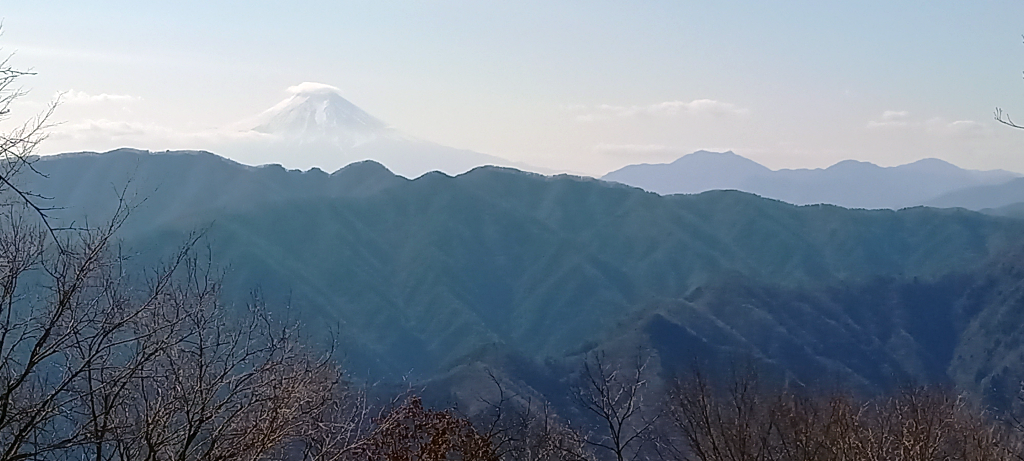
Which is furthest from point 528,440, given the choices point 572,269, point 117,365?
point 572,269

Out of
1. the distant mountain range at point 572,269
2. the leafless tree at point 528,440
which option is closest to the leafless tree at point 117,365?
the leafless tree at point 528,440

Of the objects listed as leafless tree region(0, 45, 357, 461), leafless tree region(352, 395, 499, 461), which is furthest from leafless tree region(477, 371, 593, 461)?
leafless tree region(0, 45, 357, 461)

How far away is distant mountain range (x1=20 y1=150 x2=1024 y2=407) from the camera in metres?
61.3

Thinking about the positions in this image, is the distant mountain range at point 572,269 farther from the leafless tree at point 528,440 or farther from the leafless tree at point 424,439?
the leafless tree at point 424,439

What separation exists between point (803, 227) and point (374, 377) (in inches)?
2010

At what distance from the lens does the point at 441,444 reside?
25.8 ft

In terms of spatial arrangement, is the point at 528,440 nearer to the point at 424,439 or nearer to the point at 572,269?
the point at 424,439

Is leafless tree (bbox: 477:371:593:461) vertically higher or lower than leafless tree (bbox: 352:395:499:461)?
lower

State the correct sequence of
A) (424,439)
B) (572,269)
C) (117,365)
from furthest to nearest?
(572,269) < (424,439) < (117,365)

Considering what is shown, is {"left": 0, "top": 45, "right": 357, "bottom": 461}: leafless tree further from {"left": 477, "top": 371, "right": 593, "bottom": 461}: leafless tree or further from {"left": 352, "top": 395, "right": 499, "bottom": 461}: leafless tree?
{"left": 477, "top": 371, "right": 593, "bottom": 461}: leafless tree

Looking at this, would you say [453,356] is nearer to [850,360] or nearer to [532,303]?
[532,303]

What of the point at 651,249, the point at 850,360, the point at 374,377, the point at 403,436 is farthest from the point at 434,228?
the point at 403,436

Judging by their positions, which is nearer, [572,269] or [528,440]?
[528,440]

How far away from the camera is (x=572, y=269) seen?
79.4 metres
